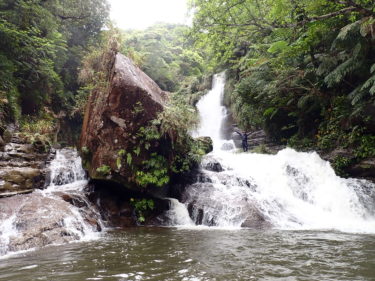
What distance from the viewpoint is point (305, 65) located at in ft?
39.9

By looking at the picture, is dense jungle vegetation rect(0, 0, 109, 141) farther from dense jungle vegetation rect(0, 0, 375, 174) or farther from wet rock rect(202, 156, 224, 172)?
wet rock rect(202, 156, 224, 172)

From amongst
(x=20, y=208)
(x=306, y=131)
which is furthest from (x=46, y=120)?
(x=306, y=131)

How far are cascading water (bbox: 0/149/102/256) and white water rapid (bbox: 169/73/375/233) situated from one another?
278cm

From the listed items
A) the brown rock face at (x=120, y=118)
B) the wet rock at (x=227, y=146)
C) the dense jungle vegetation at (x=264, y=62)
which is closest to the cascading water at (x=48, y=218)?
the brown rock face at (x=120, y=118)

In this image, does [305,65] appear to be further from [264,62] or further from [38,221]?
[38,221]

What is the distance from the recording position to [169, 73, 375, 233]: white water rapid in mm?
7977

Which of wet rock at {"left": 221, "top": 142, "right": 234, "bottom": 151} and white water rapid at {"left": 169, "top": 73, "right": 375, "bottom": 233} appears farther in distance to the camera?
wet rock at {"left": 221, "top": 142, "right": 234, "bottom": 151}

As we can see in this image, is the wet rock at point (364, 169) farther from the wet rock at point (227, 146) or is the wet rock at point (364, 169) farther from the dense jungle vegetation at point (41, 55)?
the dense jungle vegetation at point (41, 55)

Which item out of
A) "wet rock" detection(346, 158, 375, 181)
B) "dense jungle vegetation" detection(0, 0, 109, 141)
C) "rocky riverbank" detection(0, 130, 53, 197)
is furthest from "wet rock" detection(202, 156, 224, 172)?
"dense jungle vegetation" detection(0, 0, 109, 141)

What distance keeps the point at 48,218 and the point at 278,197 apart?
680cm

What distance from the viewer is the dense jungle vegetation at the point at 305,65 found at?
8.66 metres

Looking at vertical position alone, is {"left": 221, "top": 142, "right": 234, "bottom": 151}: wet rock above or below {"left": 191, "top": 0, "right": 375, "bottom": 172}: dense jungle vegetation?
below

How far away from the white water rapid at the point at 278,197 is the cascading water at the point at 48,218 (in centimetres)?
278

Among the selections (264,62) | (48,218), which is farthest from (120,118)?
(264,62)
